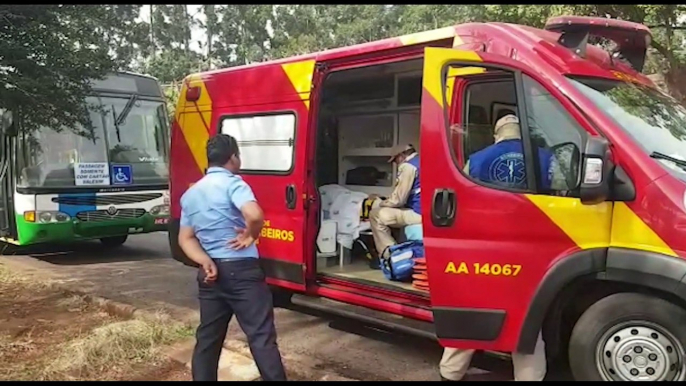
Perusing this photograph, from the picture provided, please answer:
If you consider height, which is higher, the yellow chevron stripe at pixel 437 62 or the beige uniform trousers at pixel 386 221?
the yellow chevron stripe at pixel 437 62

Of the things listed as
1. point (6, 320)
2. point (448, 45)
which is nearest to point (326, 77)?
point (448, 45)

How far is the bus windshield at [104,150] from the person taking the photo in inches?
348

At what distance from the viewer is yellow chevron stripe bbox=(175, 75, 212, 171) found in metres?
6.86

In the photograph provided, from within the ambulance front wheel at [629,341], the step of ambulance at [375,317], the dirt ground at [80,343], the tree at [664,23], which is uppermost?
the tree at [664,23]

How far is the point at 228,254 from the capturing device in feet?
12.9

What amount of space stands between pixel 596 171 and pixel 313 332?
308cm

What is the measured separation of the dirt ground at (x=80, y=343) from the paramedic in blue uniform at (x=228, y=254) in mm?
884

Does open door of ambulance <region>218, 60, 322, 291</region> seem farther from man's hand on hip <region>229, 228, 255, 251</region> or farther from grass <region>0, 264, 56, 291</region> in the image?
grass <region>0, 264, 56, 291</region>

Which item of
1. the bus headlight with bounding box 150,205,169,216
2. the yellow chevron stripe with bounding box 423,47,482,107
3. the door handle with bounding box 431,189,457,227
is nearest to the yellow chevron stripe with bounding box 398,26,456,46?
the yellow chevron stripe with bounding box 423,47,482,107

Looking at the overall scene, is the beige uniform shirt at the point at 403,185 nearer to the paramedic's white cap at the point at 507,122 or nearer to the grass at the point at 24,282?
the paramedic's white cap at the point at 507,122

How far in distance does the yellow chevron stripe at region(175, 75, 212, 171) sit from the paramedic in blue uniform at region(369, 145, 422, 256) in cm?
187

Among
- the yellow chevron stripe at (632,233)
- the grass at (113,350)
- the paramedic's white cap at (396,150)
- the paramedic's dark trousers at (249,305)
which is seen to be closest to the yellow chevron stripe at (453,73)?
the yellow chevron stripe at (632,233)

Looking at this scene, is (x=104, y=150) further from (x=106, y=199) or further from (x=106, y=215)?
(x=106, y=215)

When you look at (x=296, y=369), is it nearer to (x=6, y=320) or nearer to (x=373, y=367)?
(x=373, y=367)
